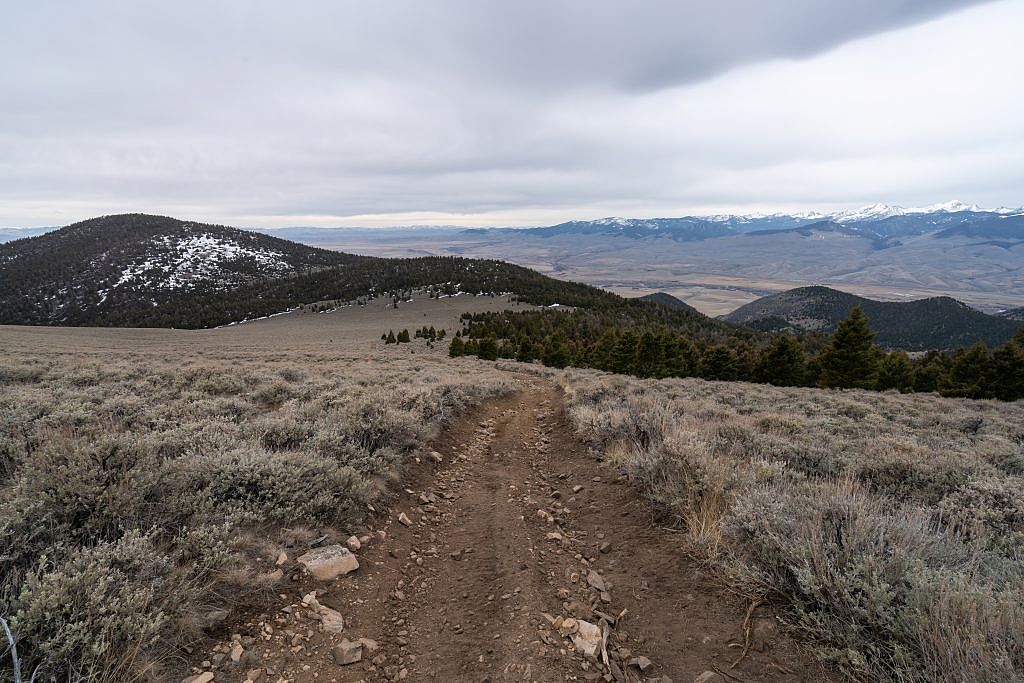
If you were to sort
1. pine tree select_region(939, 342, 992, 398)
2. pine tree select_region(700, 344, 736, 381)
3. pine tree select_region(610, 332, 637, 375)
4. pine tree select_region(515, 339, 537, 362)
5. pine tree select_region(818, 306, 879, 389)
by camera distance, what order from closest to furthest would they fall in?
pine tree select_region(939, 342, 992, 398)
pine tree select_region(818, 306, 879, 389)
pine tree select_region(700, 344, 736, 381)
pine tree select_region(610, 332, 637, 375)
pine tree select_region(515, 339, 537, 362)

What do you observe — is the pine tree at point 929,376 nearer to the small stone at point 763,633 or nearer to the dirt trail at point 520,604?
the dirt trail at point 520,604

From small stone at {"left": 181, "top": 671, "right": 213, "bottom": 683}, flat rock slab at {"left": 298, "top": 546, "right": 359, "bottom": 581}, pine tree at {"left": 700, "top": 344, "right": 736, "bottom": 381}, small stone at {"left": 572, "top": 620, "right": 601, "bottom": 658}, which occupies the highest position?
small stone at {"left": 181, "top": 671, "right": 213, "bottom": 683}

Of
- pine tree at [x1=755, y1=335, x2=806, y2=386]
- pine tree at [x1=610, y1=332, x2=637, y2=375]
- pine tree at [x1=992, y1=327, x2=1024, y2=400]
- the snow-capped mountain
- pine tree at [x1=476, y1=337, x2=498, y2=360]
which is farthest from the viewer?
the snow-capped mountain

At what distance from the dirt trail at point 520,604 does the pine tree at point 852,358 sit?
3947cm

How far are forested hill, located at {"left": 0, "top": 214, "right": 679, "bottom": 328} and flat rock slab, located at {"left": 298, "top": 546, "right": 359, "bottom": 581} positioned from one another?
4084 inches

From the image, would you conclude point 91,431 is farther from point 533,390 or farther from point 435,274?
point 435,274

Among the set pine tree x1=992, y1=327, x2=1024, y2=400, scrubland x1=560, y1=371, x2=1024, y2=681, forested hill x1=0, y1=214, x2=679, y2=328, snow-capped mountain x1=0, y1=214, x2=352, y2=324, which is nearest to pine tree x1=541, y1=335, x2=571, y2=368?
pine tree x1=992, y1=327, x2=1024, y2=400

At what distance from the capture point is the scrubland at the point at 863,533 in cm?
271

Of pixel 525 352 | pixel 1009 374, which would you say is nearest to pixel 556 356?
pixel 525 352

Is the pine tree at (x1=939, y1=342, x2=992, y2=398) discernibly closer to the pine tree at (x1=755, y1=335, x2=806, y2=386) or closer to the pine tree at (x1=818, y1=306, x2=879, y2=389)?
the pine tree at (x1=818, y1=306, x2=879, y2=389)

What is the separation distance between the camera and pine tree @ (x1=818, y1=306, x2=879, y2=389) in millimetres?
36000

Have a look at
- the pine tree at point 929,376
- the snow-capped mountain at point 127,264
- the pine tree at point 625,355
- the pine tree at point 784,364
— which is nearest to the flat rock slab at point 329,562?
the pine tree at point 625,355

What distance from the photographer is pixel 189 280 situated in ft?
481

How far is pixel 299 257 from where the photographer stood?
185 metres
